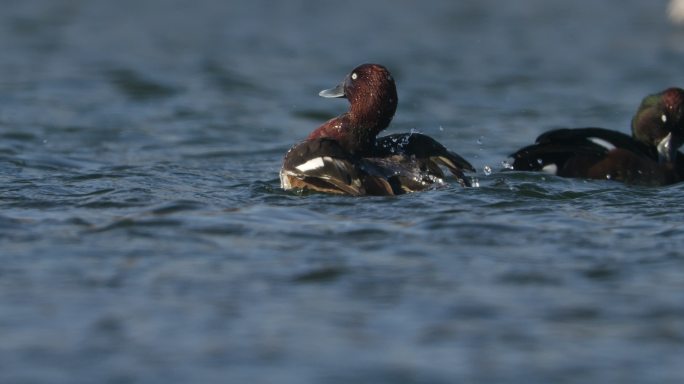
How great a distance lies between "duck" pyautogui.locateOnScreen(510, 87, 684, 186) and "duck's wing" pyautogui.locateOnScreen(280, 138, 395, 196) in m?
1.67

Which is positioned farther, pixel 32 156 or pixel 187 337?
pixel 32 156

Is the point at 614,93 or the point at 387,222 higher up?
the point at 614,93

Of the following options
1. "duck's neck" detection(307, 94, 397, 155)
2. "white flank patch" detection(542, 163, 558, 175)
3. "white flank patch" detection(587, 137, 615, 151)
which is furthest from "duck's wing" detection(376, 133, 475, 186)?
"white flank patch" detection(587, 137, 615, 151)

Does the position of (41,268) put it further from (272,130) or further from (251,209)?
(272,130)

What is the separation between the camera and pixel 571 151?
9.75 m

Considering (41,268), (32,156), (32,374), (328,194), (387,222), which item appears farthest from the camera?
(32,156)

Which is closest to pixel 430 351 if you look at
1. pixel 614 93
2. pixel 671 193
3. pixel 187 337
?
pixel 187 337

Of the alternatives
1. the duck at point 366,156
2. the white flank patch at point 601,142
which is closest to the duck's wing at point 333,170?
the duck at point 366,156

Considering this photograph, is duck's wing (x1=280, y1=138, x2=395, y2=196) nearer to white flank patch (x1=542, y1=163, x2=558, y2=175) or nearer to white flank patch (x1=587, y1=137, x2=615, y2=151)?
white flank patch (x1=542, y1=163, x2=558, y2=175)

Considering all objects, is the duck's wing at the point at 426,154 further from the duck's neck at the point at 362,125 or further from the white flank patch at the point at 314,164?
the white flank patch at the point at 314,164

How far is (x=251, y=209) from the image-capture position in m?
8.42

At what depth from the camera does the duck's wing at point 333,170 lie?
28.3 ft

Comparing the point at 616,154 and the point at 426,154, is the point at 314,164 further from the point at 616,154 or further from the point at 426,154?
the point at 616,154

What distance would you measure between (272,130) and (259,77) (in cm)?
315
